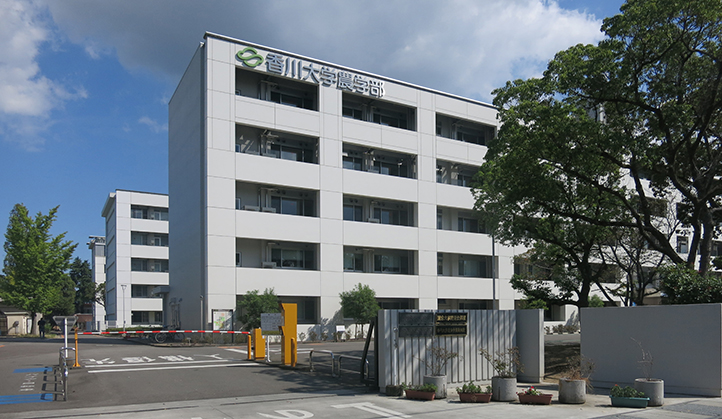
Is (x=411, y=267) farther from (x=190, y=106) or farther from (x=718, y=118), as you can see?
(x=718, y=118)

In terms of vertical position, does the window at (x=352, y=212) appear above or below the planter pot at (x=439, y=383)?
above

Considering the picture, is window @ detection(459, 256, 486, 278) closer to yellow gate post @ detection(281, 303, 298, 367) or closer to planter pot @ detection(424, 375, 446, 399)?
yellow gate post @ detection(281, 303, 298, 367)

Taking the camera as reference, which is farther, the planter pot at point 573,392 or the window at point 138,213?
the window at point 138,213

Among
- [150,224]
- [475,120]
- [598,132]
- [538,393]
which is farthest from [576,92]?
[150,224]

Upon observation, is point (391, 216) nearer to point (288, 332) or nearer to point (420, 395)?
point (288, 332)

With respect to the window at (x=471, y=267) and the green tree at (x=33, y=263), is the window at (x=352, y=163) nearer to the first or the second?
the window at (x=471, y=267)

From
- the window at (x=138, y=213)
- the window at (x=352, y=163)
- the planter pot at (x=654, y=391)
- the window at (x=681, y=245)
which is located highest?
the window at (x=352, y=163)

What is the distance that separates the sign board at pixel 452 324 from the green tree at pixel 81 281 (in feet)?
361

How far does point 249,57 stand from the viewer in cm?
3919

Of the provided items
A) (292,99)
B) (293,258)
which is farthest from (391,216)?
(292,99)

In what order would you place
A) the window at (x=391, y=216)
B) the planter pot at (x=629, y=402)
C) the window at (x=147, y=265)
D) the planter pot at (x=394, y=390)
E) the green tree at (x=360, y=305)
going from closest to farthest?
the planter pot at (x=629, y=402), the planter pot at (x=394, y=390), the green tree at (x=360, y=305), the window at (x=391, y=216), the window at (x=147, y=265)

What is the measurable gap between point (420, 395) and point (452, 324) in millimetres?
2734

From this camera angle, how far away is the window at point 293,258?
4116 centimetres

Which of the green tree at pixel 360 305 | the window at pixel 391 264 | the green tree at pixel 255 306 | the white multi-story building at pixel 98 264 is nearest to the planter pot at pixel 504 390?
the green tree at pixel 255 306
